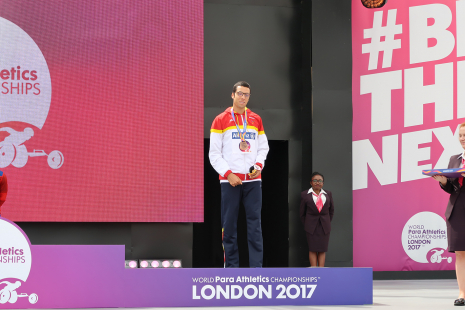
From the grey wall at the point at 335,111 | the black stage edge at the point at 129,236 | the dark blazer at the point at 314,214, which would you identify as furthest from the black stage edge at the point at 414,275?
the black stage edge at the point at 129,236

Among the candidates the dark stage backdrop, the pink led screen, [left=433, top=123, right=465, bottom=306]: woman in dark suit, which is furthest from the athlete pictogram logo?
the dark stage backdrop

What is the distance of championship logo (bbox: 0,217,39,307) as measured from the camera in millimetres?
3506

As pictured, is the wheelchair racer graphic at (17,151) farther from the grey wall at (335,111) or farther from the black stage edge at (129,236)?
the grey wall at (335,111)

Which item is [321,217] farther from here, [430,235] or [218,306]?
[218,306]

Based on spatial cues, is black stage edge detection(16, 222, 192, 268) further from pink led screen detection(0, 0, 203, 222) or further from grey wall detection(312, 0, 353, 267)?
grey wall detection(312, 0, 353, 267)

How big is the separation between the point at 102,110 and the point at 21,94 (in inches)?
34.5

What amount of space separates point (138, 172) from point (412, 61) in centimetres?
399

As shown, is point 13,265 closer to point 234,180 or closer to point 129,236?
point 234,180

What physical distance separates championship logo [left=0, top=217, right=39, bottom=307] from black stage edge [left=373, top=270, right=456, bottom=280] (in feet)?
15.7

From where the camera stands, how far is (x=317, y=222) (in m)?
6.41

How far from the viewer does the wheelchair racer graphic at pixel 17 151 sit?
18.8 feet

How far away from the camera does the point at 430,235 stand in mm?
7164

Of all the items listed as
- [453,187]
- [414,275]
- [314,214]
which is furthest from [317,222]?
[453,187]

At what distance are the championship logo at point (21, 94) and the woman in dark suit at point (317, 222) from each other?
2917 mm
